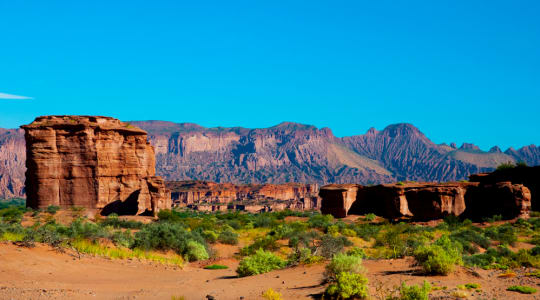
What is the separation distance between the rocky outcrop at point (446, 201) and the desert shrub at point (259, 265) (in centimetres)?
2778

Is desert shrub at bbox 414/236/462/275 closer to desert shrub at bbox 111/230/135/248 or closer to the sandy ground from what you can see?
→ the sandy ground

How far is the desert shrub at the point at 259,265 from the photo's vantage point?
13395 mm

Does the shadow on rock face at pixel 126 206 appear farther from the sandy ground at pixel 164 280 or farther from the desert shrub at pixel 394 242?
the sandy ground at pixel 164 280

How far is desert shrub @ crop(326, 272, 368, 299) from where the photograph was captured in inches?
359

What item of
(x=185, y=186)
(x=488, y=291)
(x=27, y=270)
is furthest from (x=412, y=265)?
(x=185, y=186)

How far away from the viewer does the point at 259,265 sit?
45.0 ft

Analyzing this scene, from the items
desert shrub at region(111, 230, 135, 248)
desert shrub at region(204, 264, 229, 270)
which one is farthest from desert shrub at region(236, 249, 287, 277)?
desert shrub at region(111, 230, 135, 248)

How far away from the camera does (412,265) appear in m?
12.3

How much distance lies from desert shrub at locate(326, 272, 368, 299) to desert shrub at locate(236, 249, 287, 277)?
13.9 feet

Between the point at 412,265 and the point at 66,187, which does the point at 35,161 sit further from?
the point at 412,265

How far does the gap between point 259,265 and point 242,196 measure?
114665mm

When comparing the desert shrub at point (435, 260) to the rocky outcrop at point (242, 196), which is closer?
the desert shrub at point (435, 260)

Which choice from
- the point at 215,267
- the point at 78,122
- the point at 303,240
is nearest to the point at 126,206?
the point at 78,122

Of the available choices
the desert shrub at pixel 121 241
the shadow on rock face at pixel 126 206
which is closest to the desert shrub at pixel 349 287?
the desert shrub at pixel 121 241
